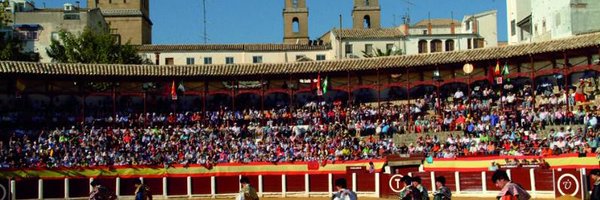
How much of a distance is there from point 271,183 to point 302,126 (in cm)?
538

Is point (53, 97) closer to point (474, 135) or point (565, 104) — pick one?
point (474, 135)

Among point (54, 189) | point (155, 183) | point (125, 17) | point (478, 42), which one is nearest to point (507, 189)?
point (155, 183)

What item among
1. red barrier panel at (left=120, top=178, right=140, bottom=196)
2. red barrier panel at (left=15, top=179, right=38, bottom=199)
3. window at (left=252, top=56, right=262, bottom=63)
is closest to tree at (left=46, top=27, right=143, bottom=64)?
window at (left=252, top=56, right=262, bottom=63)

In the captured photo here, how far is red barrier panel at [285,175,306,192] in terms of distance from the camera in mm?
29781

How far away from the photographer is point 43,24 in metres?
53.3

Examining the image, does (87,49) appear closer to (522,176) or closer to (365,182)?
(365,182)

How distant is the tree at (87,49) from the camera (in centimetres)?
4838

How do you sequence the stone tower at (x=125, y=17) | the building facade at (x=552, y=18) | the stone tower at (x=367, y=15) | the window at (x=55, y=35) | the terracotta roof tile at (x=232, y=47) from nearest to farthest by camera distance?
1. the building facade at (x=552, y=18)
2. the window at (x=55, y=35)
3. the terracotta roof tile at (x=232, y=47)
4. the stone tower at (x=125, y=17)
5. the stone tower at (x=367, y=15)

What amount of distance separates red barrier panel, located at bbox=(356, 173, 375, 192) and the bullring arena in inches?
1.8

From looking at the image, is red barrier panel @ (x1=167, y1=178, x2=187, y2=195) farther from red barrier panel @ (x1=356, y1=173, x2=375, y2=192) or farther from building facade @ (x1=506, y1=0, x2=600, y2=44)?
building facade @ (x1=506, y1=0, x2=600, y2=44)

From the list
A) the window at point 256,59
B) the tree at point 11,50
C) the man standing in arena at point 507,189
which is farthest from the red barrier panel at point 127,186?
the window at point 256,59

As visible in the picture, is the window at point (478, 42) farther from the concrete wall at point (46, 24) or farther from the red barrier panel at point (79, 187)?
the red barrier panel at point (79, 187)

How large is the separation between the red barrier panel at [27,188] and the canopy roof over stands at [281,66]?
7238 millimetres

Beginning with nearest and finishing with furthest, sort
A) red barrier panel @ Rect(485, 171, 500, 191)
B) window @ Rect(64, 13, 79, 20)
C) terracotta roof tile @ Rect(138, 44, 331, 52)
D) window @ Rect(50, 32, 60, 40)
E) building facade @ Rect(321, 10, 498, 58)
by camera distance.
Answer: red barrier panel @ Rect(485, 171, 500, 191) → window @ Rect(50, 32, 60, 40) → window @ Rect(64, 13, 79, 20) → building facade @ Rect(321, 10, 498, 58) → terracotta roof tile @ Rect(138, 44, 331, 52)
